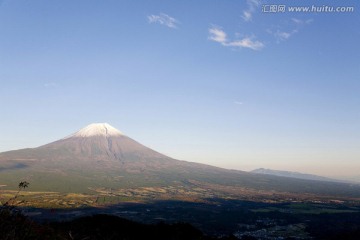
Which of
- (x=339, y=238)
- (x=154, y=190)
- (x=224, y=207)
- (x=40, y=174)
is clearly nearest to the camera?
(x=339, y=238)

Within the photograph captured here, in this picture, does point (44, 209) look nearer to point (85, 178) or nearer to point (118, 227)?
point (118, 227)

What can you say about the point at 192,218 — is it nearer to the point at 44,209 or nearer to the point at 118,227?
the point at 44,209

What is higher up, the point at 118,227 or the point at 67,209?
the point at 118,227

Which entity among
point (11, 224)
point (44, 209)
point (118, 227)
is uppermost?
point (11, 224)

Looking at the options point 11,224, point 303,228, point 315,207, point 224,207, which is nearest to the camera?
point 11,224

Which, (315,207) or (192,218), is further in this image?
(315,207)

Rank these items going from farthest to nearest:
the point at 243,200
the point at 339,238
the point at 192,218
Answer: the point at 243,200 < the point at 192,218 < the point at 339,238

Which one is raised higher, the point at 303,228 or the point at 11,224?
the point at 11,224

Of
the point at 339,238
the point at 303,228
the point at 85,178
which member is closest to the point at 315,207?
the point at 303,228

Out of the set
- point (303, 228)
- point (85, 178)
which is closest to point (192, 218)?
point (303, 228)
